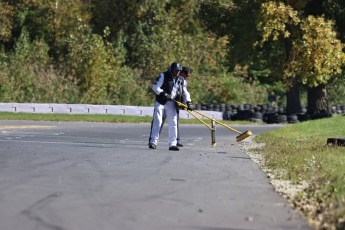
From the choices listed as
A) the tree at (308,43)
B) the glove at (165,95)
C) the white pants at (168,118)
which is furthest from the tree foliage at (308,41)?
the glove at (165,95)

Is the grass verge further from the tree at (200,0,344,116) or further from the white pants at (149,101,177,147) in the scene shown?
the tree at (200,0,344,116)

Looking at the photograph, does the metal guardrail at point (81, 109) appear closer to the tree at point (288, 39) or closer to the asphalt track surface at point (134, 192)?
the tree at point (288, 39)

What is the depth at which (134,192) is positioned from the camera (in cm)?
1070

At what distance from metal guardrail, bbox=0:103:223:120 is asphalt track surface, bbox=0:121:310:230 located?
66.0 ft

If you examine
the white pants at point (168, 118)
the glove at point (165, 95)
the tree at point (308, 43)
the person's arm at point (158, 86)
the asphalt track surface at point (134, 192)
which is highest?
the tree at point (308, 43)

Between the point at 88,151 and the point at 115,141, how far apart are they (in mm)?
4787

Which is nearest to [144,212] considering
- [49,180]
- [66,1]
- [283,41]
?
[49,180]

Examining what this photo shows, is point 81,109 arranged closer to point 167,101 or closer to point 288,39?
point 288,39

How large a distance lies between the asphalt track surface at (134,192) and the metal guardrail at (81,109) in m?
20.1

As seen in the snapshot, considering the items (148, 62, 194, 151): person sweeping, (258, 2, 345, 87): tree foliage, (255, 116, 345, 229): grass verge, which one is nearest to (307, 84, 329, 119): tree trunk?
(258, 2, 345, 87): tree foliage

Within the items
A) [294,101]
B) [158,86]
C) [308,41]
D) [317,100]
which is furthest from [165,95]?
[294,101]

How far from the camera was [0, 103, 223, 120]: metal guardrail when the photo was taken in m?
38.4

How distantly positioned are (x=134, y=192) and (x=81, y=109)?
29370mm

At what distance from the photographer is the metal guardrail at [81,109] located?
38.4 metres
